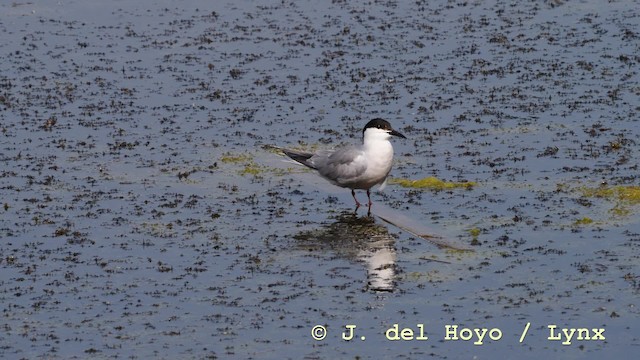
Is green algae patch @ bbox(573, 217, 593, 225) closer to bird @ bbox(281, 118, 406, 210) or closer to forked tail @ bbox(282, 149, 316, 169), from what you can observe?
bird @ bbox(281, 118, 406, 210)

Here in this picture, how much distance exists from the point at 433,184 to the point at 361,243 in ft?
8.03

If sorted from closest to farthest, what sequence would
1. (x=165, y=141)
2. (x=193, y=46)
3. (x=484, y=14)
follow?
(x=165, y=141), (x=193, y=46), (x=484, y=14)

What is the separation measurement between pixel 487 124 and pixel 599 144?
224 cm

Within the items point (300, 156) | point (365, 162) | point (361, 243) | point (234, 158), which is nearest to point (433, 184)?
point (365, 162)

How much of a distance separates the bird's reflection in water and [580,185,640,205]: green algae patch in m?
3.06

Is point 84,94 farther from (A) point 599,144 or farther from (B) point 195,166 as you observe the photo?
(A) point 599,144

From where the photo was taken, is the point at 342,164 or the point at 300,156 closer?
the point at 342,164

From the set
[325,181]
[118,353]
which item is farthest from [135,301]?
[325,181]

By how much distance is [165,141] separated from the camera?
73.7ft

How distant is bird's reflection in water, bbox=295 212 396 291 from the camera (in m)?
16.1

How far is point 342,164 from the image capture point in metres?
19.2

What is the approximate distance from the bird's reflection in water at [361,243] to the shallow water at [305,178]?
5 cm

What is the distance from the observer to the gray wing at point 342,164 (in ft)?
62.4

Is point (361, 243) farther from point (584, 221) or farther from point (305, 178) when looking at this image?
point (305, 178)
